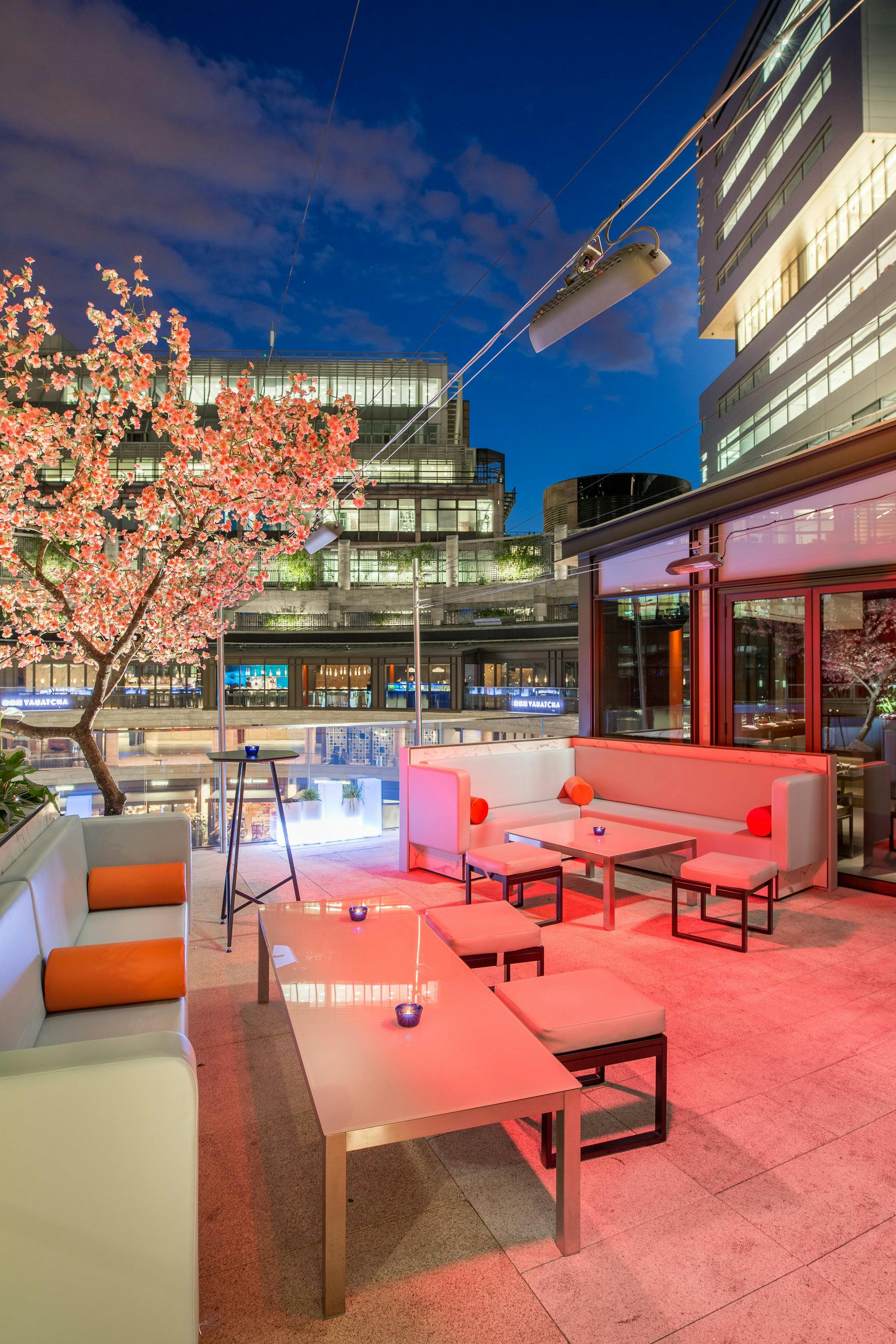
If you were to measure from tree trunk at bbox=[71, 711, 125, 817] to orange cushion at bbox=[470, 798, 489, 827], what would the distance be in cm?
291

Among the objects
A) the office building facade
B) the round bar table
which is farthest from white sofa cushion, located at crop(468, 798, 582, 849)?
the office building facade

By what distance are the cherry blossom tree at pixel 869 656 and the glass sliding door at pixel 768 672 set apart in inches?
11.5

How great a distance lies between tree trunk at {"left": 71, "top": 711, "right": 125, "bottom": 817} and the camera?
5.57 m

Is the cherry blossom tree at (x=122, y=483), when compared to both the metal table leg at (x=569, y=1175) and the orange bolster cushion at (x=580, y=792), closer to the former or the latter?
the orange bolster cushion at (x=580, y=792)

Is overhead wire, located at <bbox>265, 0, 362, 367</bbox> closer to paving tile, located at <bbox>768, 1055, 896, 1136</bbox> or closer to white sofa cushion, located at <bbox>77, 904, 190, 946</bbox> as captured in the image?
white sofa cushion, located at <bbox>77, 904, 190, 946</bbox>

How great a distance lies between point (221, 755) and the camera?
4676 millimetres

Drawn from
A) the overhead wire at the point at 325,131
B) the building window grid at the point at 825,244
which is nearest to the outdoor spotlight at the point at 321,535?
the overhead wire at the point at 325,131

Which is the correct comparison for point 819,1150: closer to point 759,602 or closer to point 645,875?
point 645,875

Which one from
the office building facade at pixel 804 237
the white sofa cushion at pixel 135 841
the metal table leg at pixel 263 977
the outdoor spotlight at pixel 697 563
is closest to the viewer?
the metal table leg at pixel 263 977

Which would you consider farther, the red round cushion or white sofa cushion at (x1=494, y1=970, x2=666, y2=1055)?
the red round cushion

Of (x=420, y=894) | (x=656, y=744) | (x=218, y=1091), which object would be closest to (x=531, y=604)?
(x=656, y=744)

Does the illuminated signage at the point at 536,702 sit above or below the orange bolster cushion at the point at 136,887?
above

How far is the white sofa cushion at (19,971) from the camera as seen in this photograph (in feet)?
6.60

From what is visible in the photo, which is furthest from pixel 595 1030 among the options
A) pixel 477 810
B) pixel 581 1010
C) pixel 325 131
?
pixel 325 131
